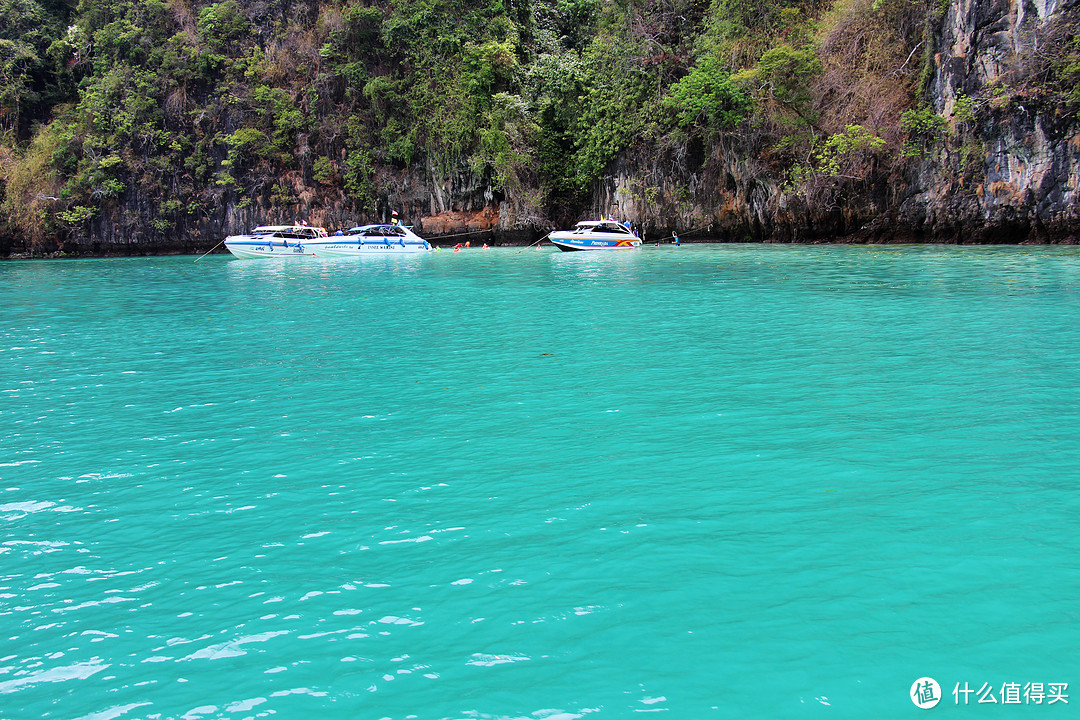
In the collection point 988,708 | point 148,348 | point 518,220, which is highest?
point 518,220

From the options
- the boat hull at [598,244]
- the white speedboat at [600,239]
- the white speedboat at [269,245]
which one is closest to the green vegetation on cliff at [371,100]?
the white speedboat at [600,239]

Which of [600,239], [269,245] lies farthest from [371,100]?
[600,239]

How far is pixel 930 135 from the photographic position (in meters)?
28.3

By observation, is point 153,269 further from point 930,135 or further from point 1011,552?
point 1011,552

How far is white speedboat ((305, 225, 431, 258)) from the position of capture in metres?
37.3

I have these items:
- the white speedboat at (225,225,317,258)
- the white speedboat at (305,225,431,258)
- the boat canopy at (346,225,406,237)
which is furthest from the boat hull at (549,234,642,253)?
the white speedboat at (225,225,317,258)

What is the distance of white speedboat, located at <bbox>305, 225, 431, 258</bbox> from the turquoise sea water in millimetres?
26962

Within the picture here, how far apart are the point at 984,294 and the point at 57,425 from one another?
1495 cm

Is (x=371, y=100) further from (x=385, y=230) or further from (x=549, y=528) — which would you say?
(x=549, y=528)

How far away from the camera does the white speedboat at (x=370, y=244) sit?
37.3m

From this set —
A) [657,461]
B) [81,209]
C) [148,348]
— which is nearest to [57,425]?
[148,348]

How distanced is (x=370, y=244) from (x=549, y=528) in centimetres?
3445

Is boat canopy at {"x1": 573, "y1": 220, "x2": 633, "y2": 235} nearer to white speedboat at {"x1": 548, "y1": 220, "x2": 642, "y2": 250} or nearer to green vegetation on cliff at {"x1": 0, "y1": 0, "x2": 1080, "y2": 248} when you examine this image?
white speedboat at {"x1": 548, "y1": 220, "x2": 642, "y2": 250}

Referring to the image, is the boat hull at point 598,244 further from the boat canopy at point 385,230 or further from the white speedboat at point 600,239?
the boat canopy at point 385,230
